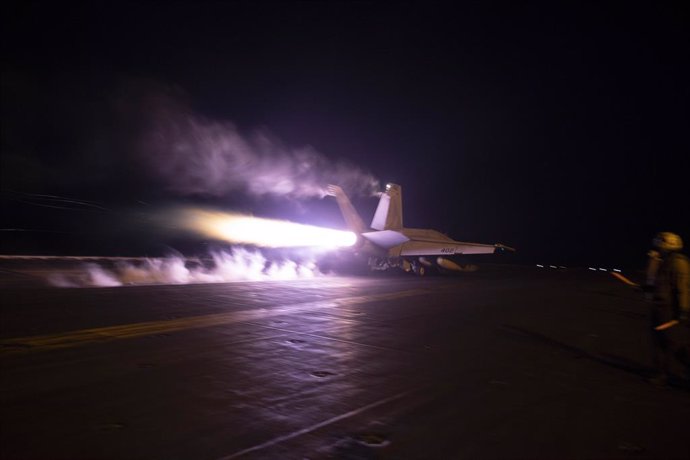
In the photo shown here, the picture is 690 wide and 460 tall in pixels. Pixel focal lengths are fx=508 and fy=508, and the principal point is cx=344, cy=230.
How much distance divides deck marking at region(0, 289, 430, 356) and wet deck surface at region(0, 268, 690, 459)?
0.05 m

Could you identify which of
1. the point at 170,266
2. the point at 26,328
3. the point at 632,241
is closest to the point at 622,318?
the point at 26,328

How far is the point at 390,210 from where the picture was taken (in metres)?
30.6

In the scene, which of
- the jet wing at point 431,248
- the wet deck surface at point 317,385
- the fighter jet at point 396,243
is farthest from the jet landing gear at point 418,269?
the wet deck surface at point 317,385

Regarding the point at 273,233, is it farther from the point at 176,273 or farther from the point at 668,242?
the point at 668,242

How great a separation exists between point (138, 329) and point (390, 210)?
22.1m

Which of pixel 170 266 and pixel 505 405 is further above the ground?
pixel 170 266

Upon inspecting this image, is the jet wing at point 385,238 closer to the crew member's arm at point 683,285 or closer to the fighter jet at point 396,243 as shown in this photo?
the fighter jet at point 396,243

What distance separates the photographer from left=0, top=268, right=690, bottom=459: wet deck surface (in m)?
4.74

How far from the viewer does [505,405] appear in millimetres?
6078

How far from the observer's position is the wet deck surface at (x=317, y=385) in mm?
4738

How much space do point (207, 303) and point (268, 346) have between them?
5230 millimetres

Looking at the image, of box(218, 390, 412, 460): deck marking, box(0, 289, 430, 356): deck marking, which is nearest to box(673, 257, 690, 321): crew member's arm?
box(218, 390, 412, 460): deck marking

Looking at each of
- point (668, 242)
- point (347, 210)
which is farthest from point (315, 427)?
point (347, 210)

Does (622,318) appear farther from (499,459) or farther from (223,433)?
(223,433)
